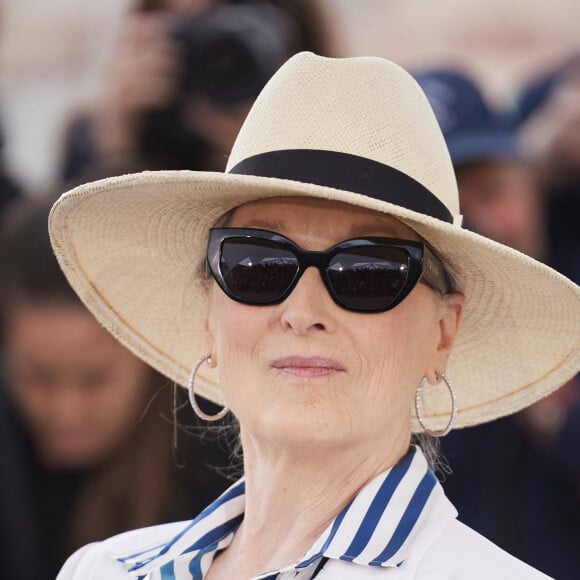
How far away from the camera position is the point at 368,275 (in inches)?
89.2

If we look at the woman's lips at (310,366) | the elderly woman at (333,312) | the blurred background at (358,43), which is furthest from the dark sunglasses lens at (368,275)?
the blurred background at (358,43)

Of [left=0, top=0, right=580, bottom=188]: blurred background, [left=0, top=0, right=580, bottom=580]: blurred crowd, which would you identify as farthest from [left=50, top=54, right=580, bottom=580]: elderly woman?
[left=0, top=0, right=580, bottom=188]: blurred background

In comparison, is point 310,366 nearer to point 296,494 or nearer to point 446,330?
point 296,494

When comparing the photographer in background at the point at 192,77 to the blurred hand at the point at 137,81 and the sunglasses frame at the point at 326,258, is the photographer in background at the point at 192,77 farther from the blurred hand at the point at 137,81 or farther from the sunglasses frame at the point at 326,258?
the sunglasses frame at the point at 326,258

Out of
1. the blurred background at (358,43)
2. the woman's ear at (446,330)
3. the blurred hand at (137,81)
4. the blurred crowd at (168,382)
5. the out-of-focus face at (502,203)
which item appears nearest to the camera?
the woman's ear at (446,330)

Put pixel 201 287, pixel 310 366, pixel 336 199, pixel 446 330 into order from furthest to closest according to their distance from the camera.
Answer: pixel 201 287 → pixel 446 330 → pixel 310 366 → pixel 336 199

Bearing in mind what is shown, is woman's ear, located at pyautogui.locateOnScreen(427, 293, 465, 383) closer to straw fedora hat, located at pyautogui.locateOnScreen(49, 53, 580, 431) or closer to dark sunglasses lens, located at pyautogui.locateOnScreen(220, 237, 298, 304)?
straw fedora hat, located at pyautogui.locateOnScreen(49, 53, 580, 431)

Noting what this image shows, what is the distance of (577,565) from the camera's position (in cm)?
386

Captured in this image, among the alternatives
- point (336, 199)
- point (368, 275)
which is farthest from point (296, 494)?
point (336, 199)

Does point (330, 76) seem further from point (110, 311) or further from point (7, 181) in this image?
point (7, 181)

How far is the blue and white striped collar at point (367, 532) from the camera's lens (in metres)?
2.21

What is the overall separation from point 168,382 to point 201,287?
0.97 metres

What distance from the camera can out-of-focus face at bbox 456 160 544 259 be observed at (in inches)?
166

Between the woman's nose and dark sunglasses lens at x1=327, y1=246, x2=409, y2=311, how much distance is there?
3cm
